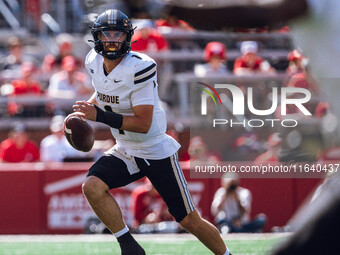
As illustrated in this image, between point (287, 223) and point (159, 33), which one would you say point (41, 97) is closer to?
point (159, 33)

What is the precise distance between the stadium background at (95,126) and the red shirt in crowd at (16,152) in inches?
11.9

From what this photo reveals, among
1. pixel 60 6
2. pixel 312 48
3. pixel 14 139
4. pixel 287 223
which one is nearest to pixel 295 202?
pixel 287 223

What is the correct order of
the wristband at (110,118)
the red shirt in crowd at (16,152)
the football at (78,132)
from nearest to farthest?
the wristband at (110,118) → the football at (78,132) → the red shirt in crowd at (16,152)

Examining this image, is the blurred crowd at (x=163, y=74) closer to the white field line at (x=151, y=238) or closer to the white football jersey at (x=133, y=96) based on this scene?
the white field line at (x=151, y=238)

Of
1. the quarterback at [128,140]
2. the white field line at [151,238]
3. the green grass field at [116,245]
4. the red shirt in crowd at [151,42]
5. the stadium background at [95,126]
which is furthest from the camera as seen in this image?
the red shirt in crowd at [151,42]

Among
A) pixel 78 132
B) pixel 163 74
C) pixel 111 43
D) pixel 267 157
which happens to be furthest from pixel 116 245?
pixel 163 74

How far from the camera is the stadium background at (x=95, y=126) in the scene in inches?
376

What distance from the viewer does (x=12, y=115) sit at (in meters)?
11.0

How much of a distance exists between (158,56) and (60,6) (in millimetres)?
3027

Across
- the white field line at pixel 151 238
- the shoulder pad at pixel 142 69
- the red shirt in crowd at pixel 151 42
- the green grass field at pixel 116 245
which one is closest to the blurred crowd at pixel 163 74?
the red shirt in crowd at pixel 151 42

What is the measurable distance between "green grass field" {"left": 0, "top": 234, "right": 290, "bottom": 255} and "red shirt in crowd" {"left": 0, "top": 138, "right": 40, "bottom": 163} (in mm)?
1707

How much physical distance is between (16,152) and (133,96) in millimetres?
5426

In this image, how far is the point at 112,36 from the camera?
5.12 m

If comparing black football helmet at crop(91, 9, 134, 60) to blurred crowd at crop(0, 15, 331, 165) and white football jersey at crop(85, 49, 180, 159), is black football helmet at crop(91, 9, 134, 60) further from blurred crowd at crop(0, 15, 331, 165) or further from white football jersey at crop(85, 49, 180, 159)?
blurred crowd at crop(0, 15, 331, 165)
